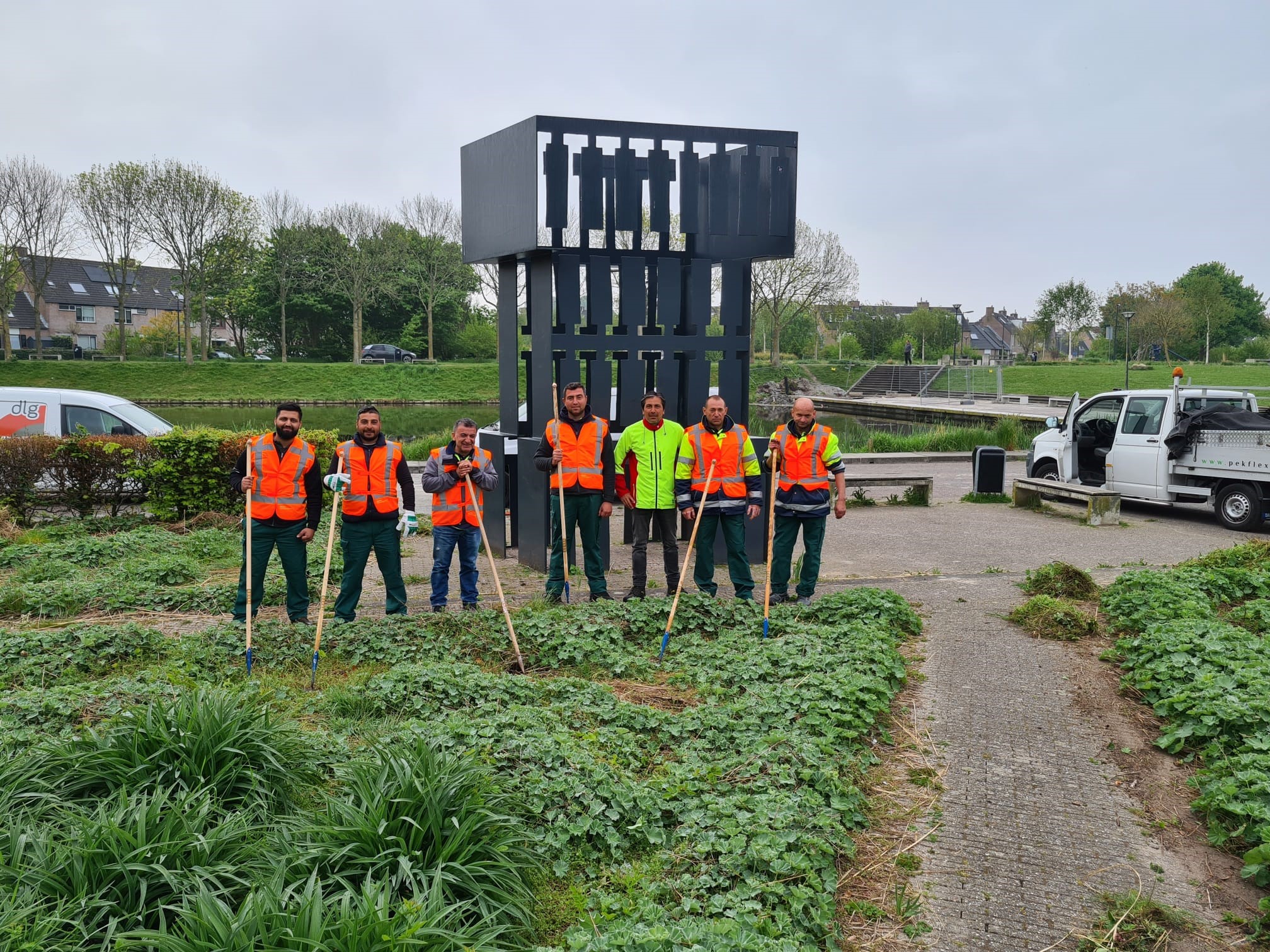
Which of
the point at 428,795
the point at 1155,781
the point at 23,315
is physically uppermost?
the point at 23,315

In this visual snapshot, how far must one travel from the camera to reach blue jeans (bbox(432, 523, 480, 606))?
842cm

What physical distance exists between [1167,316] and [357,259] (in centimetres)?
4430

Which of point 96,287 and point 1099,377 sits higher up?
point 96,287

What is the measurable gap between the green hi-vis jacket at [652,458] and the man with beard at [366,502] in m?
1.95

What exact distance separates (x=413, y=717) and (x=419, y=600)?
12.4ft

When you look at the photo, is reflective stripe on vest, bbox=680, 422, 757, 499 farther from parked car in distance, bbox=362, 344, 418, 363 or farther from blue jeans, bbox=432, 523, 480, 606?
parked car in distance, bbox=362, 344, 418, 363

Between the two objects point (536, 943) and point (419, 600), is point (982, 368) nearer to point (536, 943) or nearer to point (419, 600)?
point (419, 600)

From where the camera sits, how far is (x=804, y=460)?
8898mm

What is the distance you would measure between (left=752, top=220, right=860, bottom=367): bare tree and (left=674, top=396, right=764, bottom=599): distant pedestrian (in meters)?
48.5

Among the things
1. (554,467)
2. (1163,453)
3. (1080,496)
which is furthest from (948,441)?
(554,467)

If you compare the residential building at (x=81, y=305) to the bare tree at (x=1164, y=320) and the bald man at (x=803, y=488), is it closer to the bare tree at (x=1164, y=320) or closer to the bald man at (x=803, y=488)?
the bare tree at (x=1164, y=320)

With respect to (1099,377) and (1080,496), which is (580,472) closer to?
(1080,496)

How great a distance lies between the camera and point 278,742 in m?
4.63

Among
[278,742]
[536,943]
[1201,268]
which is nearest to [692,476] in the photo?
[278,742]
